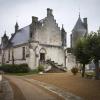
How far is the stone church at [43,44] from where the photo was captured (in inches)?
2265

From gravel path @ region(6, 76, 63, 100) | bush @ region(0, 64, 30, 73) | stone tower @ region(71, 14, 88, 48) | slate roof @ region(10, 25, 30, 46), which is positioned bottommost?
gravel path @ region(6, 76, 63, 100)

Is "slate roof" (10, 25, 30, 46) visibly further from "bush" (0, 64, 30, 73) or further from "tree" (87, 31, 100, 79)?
"tree" (87, 31, 100, 79)

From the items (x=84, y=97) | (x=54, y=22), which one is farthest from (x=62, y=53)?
(x=84, y=97)

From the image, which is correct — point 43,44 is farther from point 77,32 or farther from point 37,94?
point 37,94

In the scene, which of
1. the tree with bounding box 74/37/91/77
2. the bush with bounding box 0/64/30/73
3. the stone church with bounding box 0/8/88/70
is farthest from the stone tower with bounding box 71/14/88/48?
the tree with bounding box 74/37/91/77

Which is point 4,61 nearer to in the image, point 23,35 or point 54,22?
point 23,35

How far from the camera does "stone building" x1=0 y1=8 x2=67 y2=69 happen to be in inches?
2263

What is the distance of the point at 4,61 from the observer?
72.9 metres


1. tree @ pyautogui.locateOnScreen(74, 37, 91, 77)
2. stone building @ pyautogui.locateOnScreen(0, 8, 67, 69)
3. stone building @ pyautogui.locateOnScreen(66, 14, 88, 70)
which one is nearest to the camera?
tree @ pyautogui.locateOnScreen(74, 37, 91, 77)

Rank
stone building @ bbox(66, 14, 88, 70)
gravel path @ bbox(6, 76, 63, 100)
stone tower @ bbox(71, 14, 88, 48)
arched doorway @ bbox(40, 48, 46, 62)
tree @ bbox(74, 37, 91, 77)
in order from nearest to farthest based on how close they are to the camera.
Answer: gravel path @ bbox(6, 76, 63, 100) → tree @ bbox(74, 37, 91, 77) → arched doorway @ bbox(40, 48, 46, 62) → stone building @ bbox(66, 14, 88, 70) → stone tower @ bbox(71, 14, 88, 48)

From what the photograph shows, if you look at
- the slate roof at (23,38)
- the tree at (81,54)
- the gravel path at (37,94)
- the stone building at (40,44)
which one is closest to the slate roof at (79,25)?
the stone building at (40,44)

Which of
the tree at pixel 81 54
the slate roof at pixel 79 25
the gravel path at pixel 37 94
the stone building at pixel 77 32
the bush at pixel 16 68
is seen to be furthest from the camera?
the slate roof at pixel 79 25

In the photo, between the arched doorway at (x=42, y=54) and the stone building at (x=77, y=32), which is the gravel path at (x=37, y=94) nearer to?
the arched doorway at (x=42, y=54)

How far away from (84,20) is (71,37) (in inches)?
259
